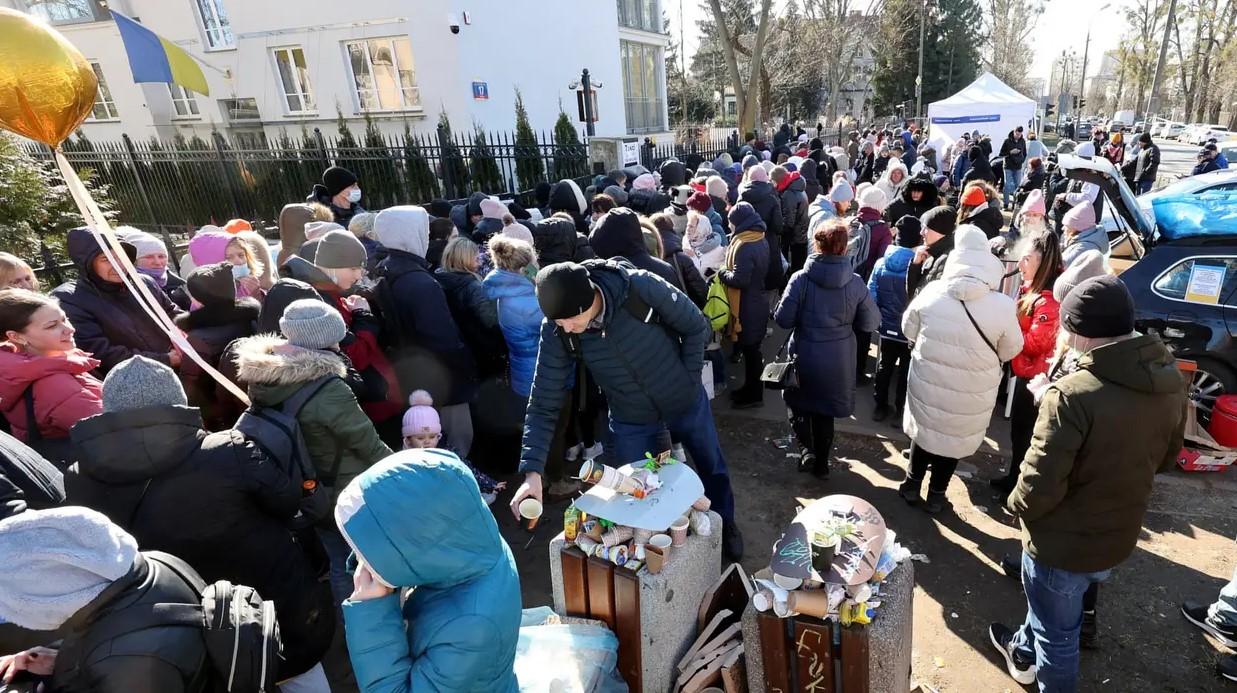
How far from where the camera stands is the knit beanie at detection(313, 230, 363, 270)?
11.8ft

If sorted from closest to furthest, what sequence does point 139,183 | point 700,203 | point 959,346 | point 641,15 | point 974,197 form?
point 959,346, point 974,197, point 700,203, point 139,183, point 641,15

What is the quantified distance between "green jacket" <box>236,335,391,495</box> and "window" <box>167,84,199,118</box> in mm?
20074

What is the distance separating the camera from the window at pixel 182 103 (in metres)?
17.9

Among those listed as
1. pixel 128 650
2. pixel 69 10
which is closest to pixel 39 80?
pixel 128 650

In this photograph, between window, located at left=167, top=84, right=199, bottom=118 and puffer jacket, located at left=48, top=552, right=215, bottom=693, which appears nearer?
puffer jacket, located at left=48, top=552, right=215, bottom=693

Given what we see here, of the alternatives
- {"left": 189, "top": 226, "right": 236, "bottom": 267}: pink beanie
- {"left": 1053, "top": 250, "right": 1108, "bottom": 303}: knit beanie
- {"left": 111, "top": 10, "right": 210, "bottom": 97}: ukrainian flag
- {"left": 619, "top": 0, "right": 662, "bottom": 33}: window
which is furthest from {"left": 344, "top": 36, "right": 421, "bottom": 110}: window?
{"left": 1053, "top": 250, "right": 1108, "bottom": 303}: knit beanie

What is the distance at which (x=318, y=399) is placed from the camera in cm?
257

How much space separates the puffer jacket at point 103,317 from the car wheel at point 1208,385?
6.65 metres

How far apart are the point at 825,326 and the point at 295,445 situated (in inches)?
123

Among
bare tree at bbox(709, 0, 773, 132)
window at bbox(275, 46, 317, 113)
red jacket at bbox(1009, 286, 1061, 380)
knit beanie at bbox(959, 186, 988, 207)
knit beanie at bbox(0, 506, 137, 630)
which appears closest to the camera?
knit beanie at bbox(0, 506, 137, 630)

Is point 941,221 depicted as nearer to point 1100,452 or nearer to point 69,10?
point 1100,452

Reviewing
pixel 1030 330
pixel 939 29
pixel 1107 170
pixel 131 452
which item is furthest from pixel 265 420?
pixel 939 29

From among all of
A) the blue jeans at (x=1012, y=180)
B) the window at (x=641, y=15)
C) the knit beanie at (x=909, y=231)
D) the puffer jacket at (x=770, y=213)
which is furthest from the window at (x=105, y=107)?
the blue jeans at (x=1012, y=180)

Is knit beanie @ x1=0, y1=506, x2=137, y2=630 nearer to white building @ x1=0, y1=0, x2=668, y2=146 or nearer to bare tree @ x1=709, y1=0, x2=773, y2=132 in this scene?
white building @ x1=0, y1=0, x2=668, y2=146
